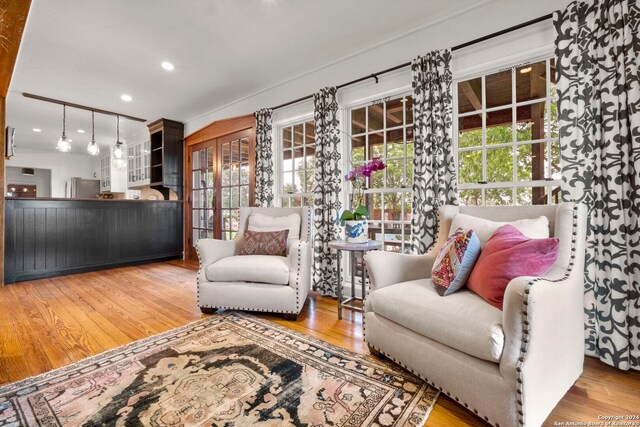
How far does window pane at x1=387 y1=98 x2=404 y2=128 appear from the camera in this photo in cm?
295

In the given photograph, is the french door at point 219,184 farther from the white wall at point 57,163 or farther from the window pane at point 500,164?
the white wall at point 57,163

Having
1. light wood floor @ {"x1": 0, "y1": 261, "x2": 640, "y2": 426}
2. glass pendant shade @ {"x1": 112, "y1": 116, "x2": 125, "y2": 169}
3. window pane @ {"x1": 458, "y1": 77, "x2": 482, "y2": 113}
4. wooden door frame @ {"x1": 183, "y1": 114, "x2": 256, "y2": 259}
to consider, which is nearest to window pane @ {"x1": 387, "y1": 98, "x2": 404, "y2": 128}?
window pane @ {"x1": 458, "y1": 77, "x2": 482, "y2": 113}

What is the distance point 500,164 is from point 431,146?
0.56 metres

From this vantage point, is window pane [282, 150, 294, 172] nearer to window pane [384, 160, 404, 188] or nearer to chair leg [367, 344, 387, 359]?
window pane [384, 160, 404, 188]

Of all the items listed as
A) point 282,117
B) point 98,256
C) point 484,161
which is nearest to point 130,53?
point 282,117

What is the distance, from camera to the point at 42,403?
4.75 feet

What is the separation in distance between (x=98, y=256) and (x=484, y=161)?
5.27 m

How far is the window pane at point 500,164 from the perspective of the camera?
236cm

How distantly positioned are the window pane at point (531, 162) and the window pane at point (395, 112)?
108 centimetres

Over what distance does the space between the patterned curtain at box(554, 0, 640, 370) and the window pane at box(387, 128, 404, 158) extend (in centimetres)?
126

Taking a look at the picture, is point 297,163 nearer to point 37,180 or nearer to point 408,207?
point 408,207

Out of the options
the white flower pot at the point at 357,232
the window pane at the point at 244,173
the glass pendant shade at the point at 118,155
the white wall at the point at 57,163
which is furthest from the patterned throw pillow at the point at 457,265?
the white wall at the point at 57,163

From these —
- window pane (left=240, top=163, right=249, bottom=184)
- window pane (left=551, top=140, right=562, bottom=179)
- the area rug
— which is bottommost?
the area rug

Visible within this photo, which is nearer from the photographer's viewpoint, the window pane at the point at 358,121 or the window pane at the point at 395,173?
the window pane at the point at 395,173
